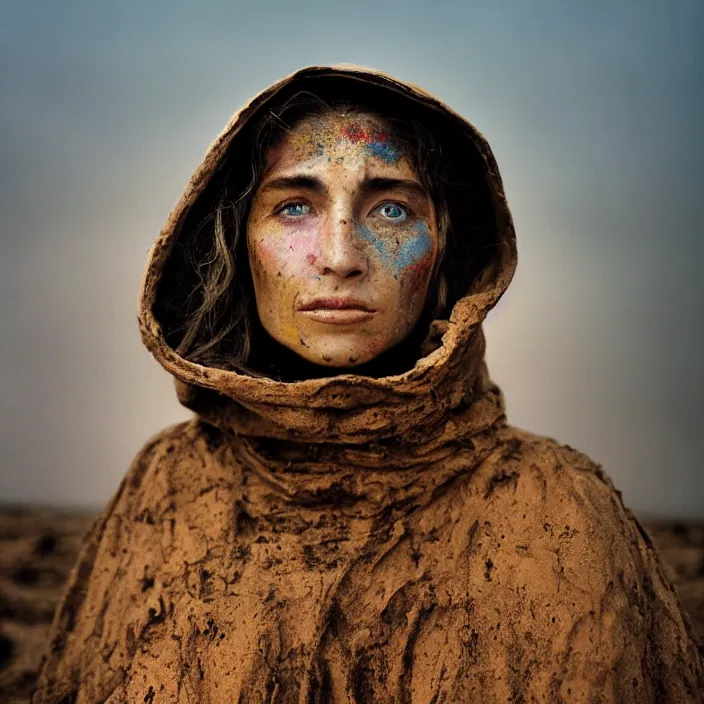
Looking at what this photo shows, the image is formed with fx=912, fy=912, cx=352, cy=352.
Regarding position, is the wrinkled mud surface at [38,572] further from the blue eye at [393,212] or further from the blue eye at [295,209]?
the blue eye at [295,209]

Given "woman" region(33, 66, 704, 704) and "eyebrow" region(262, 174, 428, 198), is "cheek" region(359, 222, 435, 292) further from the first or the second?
"eyebrow" region(262, 174, 428, 198)

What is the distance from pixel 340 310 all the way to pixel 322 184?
345 millimetres

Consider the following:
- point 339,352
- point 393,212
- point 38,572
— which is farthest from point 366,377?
point 38,572

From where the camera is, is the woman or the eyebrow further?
the eyebrow

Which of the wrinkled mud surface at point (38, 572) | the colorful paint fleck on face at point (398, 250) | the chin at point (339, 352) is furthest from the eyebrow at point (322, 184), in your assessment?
the wrinkled mud surface at point (38, 572)

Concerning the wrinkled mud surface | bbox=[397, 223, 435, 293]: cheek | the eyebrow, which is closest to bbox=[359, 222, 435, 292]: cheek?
bbox=[397, 223, 435, 293]: cheek

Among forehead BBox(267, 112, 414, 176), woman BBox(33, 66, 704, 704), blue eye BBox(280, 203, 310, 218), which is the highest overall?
forehead BBox(267, 112, 414, 176)

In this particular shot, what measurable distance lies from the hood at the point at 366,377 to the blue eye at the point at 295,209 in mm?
213

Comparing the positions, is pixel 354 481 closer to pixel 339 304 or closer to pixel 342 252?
pixel 339 304

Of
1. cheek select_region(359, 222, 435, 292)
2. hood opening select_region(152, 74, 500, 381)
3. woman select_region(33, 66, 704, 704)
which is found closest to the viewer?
woman select_region(33, 66, 704, 704)

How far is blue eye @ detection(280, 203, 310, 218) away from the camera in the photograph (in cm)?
245

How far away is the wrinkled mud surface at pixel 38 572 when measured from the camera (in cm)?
385

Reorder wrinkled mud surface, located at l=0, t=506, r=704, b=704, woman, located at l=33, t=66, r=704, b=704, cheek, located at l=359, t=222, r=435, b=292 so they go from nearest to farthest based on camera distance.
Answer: woman, located at l=33, t=66, r=704, b=704 → cheek, located at l=359, t=222, r=435, b=292 → wrinkled mud surface, located at l=0, t=506, r=704, b=704

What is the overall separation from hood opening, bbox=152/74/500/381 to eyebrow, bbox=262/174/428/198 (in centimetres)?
10
